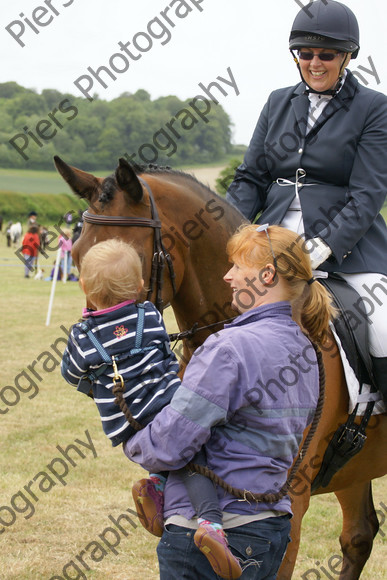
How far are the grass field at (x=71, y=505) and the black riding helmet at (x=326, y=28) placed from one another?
254cm

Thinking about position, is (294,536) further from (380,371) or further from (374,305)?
(374,305)

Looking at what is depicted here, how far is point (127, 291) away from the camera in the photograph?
2.11 metres

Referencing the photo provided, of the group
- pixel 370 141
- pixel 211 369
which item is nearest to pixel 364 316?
pixel 370 141

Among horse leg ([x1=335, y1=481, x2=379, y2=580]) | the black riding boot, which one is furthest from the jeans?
horse leg ([x1=335, y1=481, x2=379, y2=580])

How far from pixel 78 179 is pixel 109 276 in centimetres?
89

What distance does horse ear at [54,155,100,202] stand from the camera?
9.29 ft

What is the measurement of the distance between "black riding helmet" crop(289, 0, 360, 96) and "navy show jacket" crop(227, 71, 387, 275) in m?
0.21

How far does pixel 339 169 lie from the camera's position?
10.3ft

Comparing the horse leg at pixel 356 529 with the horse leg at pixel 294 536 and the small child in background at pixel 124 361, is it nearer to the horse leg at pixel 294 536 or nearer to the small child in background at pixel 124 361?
the horse leg at pixel 294 536

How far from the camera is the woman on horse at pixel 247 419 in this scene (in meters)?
1.91

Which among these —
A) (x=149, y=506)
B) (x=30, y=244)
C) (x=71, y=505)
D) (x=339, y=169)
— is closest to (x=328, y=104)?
(x=339, y=169)

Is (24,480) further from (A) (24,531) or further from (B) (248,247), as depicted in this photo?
(B) (248,247)

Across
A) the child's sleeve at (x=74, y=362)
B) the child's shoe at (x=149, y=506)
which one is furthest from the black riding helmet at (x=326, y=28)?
the child's shoe at (x=149, y=506)

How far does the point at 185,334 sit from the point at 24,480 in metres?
3.46
